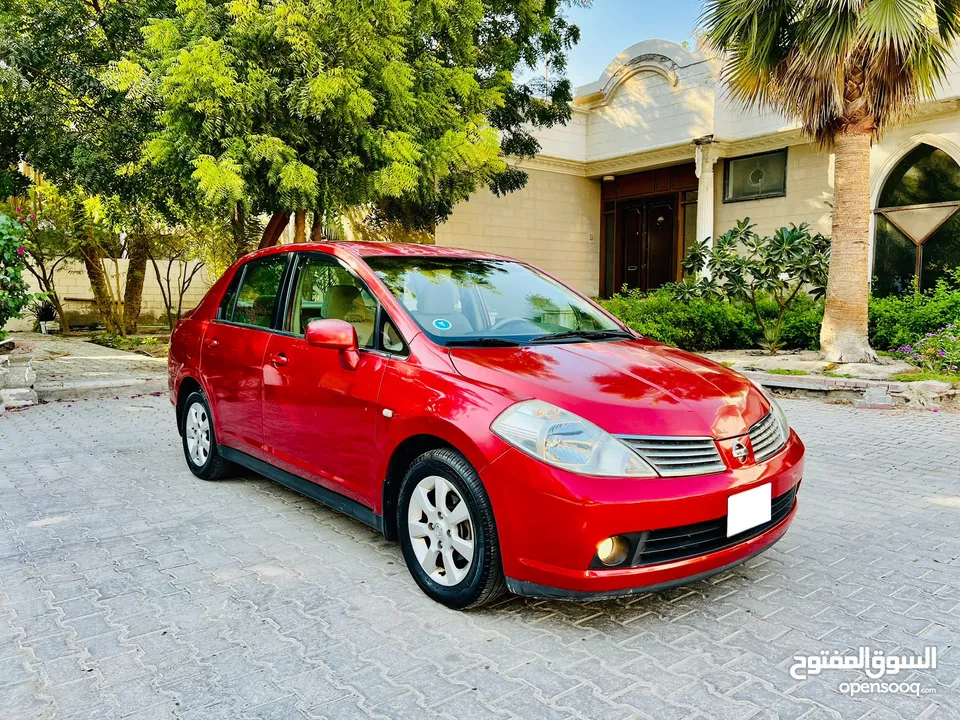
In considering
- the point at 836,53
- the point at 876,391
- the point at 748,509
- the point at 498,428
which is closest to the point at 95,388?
the point at 498,428

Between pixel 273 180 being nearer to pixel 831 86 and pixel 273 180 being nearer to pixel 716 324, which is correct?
pixel 831 86

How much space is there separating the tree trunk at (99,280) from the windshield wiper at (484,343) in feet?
47.1

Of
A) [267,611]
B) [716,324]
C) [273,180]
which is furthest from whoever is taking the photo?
[716,324]

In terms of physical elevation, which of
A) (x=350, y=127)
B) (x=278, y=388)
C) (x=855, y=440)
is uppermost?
(x=350, y=127)

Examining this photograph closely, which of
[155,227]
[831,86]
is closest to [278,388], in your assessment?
[831,86]

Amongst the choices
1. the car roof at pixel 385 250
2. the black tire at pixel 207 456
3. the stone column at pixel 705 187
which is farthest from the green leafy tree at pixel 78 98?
the stone column at pixel 705 187

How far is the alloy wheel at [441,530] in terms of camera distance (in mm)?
3131

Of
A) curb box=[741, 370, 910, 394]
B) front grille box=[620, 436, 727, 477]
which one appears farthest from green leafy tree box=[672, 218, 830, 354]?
front grille box=[620, 436, 727, 477]

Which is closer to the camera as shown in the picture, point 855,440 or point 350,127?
point 855,440

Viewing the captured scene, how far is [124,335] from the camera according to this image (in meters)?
16.5

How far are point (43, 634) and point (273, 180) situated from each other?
21.4 feet

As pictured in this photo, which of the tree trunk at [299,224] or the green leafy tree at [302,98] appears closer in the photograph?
the green leafy tree at [302,98]

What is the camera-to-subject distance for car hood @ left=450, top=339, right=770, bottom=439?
2.98 meters

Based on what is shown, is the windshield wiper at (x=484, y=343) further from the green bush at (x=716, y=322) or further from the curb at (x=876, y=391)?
the green bush at (x=716, y=322)
